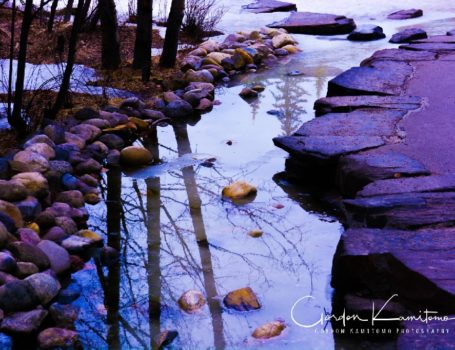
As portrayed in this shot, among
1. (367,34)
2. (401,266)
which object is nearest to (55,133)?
(401,266)

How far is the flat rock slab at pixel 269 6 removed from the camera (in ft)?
29.5

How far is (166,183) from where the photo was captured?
3.97 metres

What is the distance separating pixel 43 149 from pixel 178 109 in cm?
141

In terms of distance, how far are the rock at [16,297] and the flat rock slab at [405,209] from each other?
1.28m

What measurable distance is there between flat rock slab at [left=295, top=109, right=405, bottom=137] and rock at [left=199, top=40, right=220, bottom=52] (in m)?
2.57

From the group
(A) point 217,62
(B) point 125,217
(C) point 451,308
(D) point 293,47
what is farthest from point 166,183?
(D) point 293,47

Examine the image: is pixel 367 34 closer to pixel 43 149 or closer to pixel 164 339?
pixel 43 149

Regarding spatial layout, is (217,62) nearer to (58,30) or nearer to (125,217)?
(58,30)

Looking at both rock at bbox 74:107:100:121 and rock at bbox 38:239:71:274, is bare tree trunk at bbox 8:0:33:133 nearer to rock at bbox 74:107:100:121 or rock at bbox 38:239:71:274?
rock at bbox 74:107:100:121

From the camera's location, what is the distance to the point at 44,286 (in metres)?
2.75

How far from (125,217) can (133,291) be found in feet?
2.32

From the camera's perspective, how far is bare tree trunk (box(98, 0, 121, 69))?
18.6ft

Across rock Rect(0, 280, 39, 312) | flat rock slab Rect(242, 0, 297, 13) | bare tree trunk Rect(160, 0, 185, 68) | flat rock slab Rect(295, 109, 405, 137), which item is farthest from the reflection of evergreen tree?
flat rock slab Rect(242, 0, 297, 13)

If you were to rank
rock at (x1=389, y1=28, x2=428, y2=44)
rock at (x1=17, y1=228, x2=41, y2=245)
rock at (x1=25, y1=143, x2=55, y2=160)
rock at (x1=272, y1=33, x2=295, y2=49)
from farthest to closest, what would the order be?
rock at (x1=272, y1=33, x2=295, y2=49), rock at (x1=389, y1=28, x2=428, y2=44), rock at (x1=25, y1=143, x2=55, y2=160), rock at (x1=17, y1=228, x2=41, y2=245)
